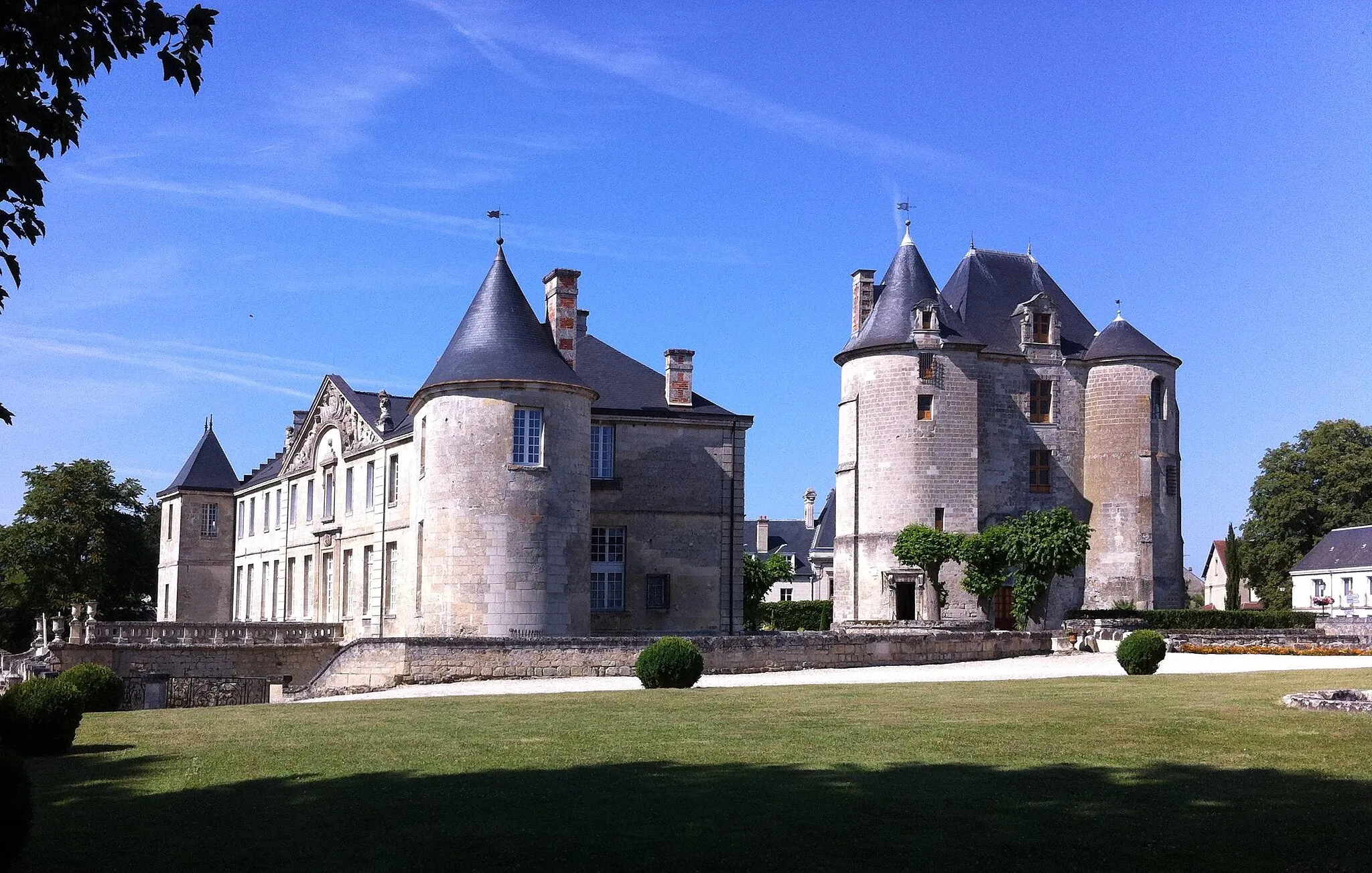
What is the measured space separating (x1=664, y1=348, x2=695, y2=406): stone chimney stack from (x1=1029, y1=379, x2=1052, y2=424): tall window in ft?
44.9

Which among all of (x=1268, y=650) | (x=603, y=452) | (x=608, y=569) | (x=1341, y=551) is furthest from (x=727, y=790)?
(x=1341, y=551)

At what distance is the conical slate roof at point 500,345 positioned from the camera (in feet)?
92.8

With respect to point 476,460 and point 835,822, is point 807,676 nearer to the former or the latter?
point 476,460

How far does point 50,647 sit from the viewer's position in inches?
1206

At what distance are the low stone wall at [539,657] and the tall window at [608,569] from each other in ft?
23.8

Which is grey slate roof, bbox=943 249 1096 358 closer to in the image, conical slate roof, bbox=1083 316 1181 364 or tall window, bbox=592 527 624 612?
conical slate roof, bbox=1083 316 1181 364

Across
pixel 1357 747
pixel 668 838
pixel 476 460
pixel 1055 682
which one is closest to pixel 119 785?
pixel 668 838

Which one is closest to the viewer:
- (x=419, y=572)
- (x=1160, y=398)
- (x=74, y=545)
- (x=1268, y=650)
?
(x=419, y=572)

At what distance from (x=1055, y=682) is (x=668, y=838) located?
1388 centimetres

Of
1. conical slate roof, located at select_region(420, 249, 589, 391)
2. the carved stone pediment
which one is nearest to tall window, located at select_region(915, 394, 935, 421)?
conical slate roof, located at select_region(420, 249, 589, 391)

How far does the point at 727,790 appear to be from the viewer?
33.4 feet

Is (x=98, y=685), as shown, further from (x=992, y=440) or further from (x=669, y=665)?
(x=992, y=440)

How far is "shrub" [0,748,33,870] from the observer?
7.66 meters

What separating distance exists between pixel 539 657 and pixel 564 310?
11.2 metres
